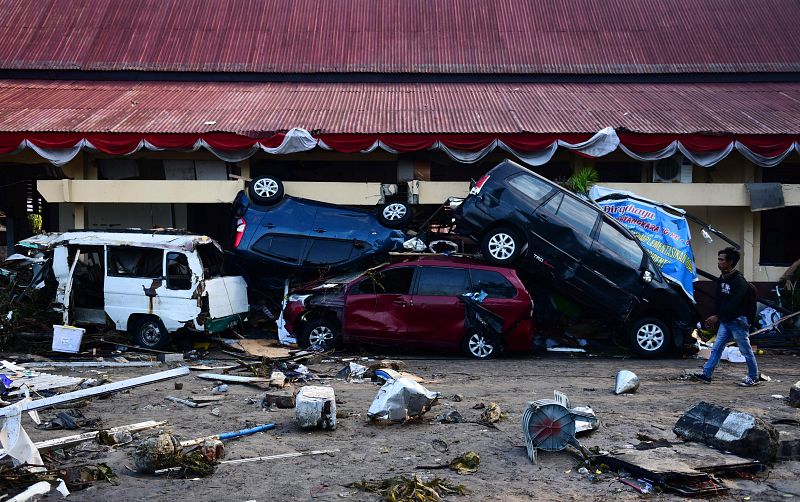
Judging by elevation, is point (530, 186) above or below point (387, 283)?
above

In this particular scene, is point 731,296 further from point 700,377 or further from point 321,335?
point 321,335

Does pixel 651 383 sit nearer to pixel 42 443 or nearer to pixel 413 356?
pixel 413 356

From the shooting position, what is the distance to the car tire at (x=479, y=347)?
12227 millimetres

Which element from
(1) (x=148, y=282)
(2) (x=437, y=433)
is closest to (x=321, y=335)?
(1) (x=148, y=282)

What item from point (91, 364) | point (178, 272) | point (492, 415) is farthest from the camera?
point (178, 272)

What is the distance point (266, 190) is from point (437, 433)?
330 inches

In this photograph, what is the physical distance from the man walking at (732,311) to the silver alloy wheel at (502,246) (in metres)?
3.42

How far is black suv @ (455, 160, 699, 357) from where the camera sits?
1266 cm

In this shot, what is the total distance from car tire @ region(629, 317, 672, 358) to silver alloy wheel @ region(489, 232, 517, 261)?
238 centimetres

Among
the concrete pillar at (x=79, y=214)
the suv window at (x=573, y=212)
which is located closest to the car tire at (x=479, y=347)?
the suv window at (x=573, y=212)

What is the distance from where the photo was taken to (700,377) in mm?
10625

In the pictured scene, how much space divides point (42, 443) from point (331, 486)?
2.72 meters

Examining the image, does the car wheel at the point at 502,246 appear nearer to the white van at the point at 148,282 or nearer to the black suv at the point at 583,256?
the black suv at the point at 583,256

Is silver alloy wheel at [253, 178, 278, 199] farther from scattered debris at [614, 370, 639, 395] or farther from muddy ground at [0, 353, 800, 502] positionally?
scattered debris at [614, 370, 639, 395]
